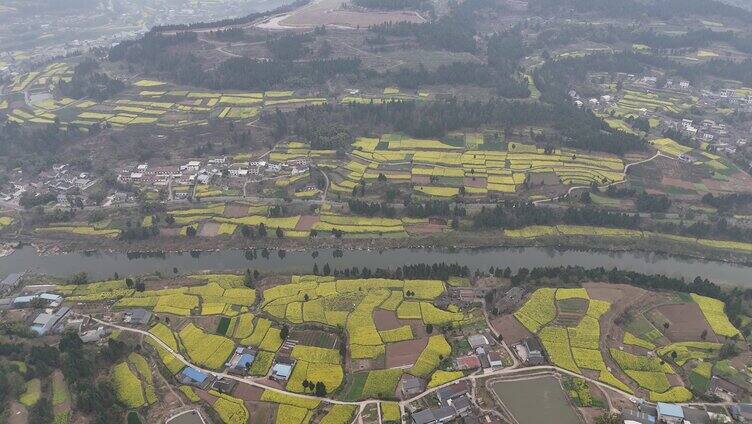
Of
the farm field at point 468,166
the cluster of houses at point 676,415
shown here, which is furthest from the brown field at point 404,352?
the farm field at point 468,166

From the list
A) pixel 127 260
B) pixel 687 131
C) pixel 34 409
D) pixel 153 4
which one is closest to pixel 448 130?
Answer: pixel 687 131

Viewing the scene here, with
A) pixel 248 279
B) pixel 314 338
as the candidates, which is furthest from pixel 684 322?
pixel 248 279

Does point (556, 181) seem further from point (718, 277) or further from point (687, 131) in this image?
point (687, 131)

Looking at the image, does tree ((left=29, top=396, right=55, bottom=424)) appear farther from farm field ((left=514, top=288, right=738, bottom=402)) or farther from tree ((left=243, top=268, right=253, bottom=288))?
farm field ((left=514, top=288, right=738, bottom=402))

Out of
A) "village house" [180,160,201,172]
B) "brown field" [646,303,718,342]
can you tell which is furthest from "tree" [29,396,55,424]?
"brown field" [646,303,718,342]

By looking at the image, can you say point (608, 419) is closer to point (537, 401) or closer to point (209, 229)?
point (537, 401)

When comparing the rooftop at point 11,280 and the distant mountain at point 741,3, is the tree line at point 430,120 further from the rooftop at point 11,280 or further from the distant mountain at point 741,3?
the distant mountain at point 741,3
